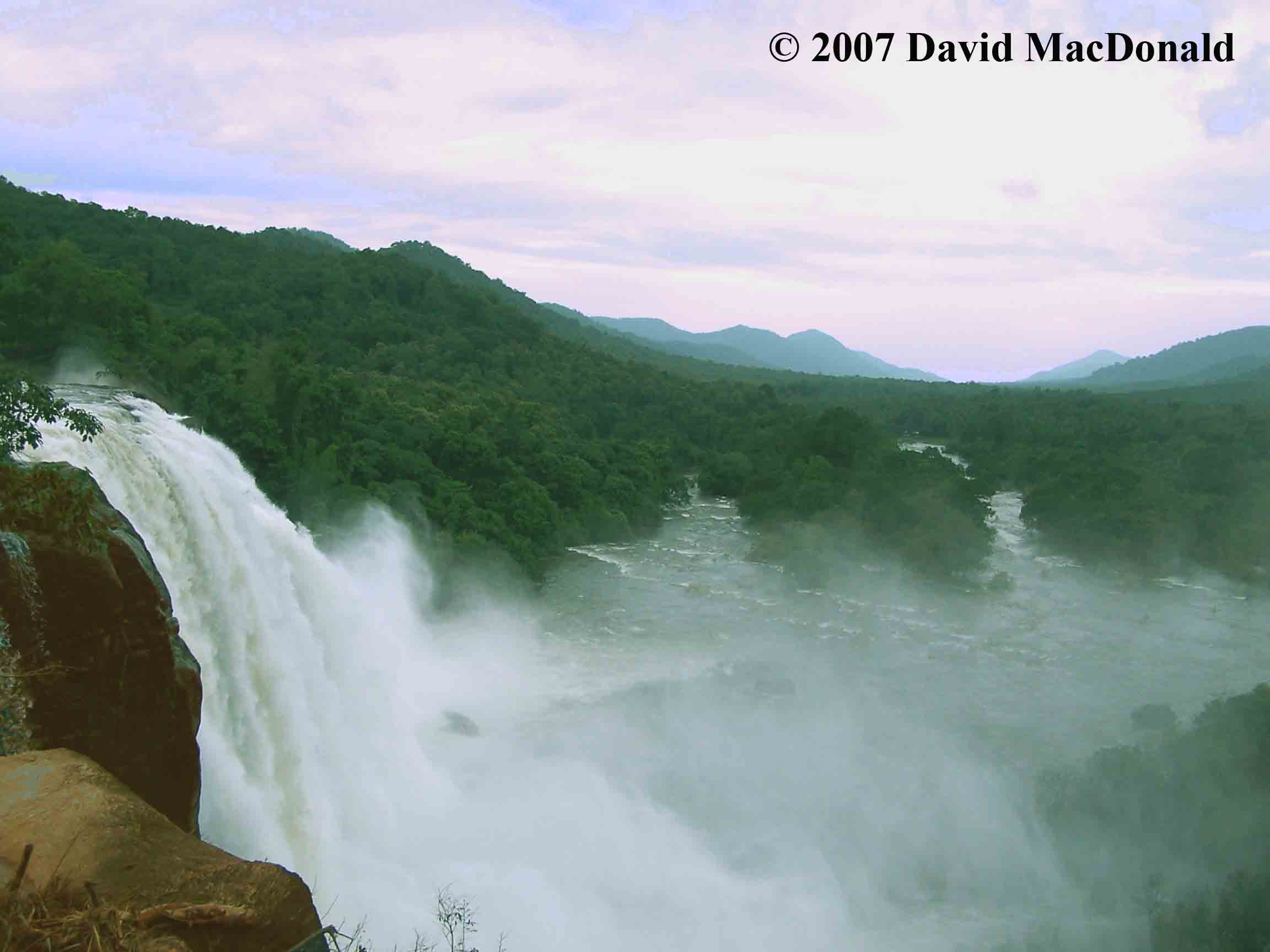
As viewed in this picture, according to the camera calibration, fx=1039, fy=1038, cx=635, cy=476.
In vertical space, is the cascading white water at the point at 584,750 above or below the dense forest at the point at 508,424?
below

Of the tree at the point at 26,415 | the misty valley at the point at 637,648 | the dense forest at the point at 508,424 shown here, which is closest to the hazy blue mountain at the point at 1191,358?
the dense forest at the point at 508,424

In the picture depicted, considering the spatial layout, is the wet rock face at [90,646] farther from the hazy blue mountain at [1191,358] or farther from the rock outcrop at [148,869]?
the hazy blue mountain at [1191,358]

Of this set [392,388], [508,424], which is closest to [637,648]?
[508,424]

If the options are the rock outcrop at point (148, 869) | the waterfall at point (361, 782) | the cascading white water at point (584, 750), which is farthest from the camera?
the cascading white water at point (584, 750)

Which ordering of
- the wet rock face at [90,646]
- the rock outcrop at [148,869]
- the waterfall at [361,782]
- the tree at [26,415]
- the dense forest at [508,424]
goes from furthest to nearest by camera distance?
the dense forest at [508,424]
the waterfall at [361,782]
the tree at [26,415]
the wet rock face at [90,646]
the rock outcrop at [148,869]

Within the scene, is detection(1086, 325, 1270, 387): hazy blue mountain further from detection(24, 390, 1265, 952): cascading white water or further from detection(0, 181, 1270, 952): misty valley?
detection(24, 390, 1265, 952): cascading white water

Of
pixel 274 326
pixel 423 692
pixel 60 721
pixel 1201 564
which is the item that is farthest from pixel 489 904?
pixel 274 326

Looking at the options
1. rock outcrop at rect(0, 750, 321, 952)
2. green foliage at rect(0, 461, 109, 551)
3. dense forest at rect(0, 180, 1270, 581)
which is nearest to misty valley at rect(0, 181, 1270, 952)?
green foliage at rect(0, 461, 109, 551)

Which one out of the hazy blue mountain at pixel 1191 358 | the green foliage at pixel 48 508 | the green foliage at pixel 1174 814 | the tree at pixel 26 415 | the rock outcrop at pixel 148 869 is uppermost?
the hazy blue mountain at pixel 1191 358
